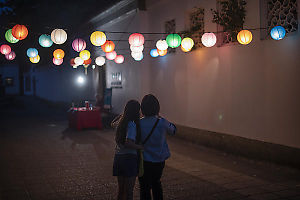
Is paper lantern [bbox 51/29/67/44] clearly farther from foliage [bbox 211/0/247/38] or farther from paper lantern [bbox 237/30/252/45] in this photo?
paper lantern [bbox 237/30/252/45]

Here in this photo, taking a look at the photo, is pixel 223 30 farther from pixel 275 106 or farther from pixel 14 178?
pixel 14 178

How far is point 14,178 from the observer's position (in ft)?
22.8

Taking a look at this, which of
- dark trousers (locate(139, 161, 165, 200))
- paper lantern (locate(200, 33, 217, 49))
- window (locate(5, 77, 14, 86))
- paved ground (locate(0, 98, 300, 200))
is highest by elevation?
window (locate(5, 77, 14, 86))

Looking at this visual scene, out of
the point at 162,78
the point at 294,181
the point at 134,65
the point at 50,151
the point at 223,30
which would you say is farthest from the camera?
the point at 134,65

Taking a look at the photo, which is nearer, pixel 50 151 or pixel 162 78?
pixel 50 151

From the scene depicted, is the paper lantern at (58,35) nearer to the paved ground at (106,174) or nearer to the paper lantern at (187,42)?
the paved ground at (106,174)

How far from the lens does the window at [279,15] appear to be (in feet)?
24.0

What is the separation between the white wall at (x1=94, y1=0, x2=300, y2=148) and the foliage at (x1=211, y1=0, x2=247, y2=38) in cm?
19

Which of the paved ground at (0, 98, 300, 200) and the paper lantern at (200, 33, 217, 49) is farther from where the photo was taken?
the paper lantern at (200, 33, 217, 49)

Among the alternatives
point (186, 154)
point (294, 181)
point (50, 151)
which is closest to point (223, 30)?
point (186, 154)

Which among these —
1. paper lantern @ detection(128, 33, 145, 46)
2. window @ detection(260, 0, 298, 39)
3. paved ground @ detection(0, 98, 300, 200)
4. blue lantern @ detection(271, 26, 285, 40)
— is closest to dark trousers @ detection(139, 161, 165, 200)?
paved ground @ detection(0, 98, 300, 200)

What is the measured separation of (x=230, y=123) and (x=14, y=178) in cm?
575

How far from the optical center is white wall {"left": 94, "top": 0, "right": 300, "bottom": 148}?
7.42m

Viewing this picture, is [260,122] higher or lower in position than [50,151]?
higher
